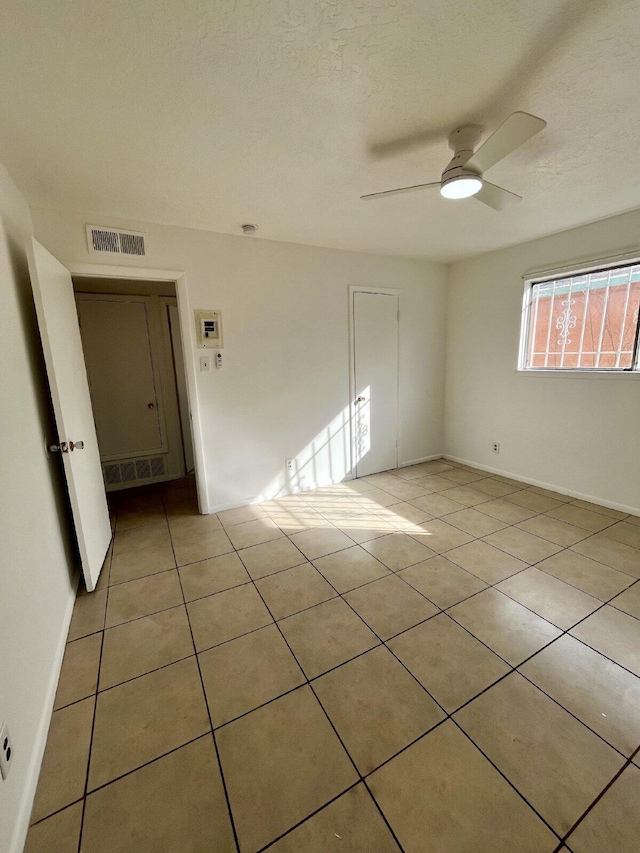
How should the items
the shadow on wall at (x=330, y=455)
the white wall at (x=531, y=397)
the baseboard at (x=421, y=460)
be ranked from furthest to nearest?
the baseboard at (x=421, y=460) < the shadow on wall at (x=330, y=455) < the white wall at (x=531, y=397)

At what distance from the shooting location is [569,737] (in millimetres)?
1281

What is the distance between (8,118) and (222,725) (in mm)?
2732

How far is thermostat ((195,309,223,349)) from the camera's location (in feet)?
9.60

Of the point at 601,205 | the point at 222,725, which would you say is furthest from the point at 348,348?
the point at 222,725

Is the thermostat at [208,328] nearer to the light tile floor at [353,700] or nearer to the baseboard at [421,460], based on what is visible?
the light tile floor at [353,700]

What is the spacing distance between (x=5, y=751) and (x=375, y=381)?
3.67 meters

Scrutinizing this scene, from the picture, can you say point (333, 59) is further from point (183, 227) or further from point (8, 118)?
point (183, 227)

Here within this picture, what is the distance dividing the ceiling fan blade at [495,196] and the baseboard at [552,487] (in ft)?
8.98

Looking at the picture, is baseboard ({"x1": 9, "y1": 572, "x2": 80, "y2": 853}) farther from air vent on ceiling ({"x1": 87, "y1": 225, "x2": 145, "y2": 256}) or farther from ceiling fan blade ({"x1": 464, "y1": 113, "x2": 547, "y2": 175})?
ceiling fan blade ({"x1": 464, "y1": 113, "x2": 547, "y2": 175})

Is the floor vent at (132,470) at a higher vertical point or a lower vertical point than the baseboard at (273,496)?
higher

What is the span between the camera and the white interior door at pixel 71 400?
6.19ft

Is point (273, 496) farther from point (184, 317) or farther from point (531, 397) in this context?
point (531, 397)

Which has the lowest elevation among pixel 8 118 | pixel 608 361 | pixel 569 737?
pixel 569 737

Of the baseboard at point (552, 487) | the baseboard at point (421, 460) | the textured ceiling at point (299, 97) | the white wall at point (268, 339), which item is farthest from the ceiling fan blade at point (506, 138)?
the baseboard at point (421, 460)
